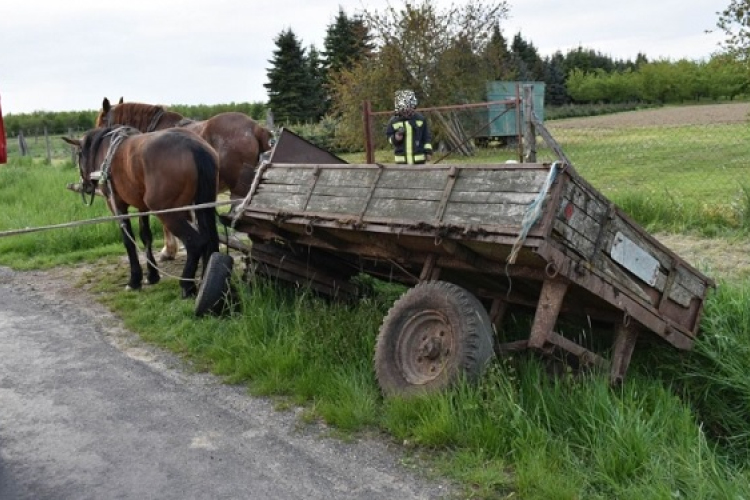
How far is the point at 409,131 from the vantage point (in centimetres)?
896

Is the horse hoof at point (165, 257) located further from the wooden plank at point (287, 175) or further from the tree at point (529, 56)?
the tree at point (529, 56)

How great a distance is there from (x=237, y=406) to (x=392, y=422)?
1.22 metres

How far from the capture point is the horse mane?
9992 mm

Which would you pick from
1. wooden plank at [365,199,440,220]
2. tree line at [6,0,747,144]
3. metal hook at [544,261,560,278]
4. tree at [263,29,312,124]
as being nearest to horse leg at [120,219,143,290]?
wooden plank at [365,199,440,220]

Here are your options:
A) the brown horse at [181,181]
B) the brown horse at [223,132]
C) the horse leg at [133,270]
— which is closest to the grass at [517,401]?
the brown horse at [181,181]

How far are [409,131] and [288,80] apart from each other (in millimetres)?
32741

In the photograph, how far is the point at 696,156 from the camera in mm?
16969

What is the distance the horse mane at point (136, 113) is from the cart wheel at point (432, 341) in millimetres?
6724

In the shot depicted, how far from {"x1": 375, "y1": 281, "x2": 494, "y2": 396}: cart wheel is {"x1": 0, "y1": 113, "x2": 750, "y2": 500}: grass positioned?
0.13 meters

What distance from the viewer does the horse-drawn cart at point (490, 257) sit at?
3996 mm

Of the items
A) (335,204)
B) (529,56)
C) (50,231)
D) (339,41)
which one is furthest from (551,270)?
(529,56)

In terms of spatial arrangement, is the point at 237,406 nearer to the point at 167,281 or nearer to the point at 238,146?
the point at 167,281

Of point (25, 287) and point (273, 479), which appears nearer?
point (273, 479)

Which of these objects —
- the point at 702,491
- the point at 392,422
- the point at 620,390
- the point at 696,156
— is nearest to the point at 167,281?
the point at 392,422
